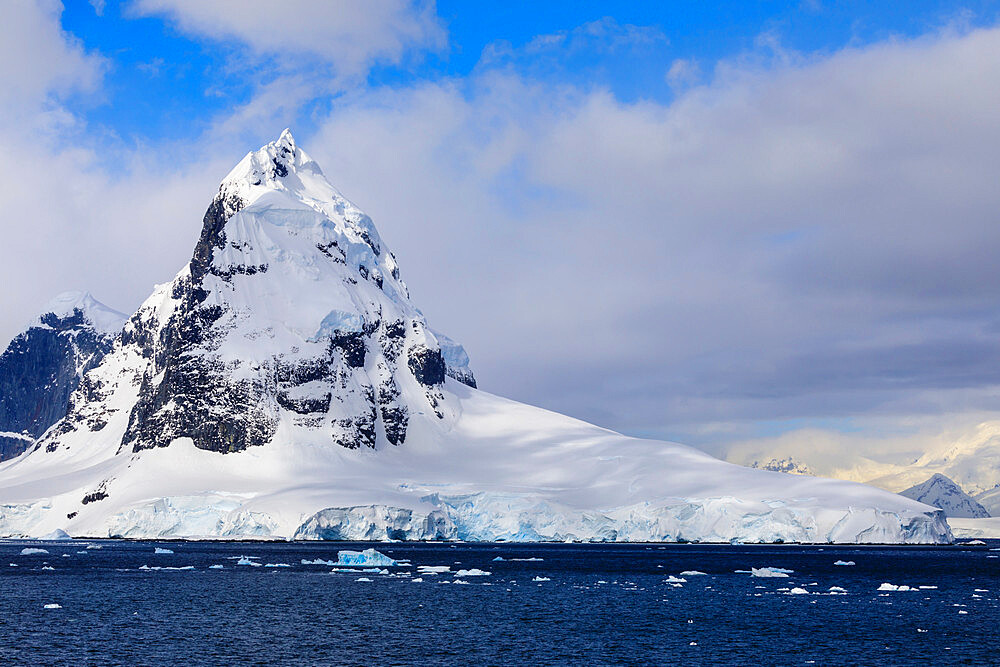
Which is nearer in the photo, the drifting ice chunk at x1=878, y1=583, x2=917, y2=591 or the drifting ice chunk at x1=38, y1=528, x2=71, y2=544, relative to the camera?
the drifting ice chunk at x1=878, y1=583, x2=917, y2=591

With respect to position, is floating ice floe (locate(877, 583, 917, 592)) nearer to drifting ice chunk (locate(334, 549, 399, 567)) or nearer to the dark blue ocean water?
the dark blue ocean water

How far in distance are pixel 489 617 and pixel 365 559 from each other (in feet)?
131

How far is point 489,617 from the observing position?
2304 inches

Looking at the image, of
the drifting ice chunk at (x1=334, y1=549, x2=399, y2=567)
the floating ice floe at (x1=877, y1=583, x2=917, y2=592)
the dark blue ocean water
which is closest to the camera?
the dark blue ocean water

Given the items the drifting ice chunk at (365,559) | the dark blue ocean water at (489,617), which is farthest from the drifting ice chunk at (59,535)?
the drifting ice chunk at (365,559)

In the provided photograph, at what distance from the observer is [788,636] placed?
170 feet

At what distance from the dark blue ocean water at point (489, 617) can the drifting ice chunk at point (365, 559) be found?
8.92 feet

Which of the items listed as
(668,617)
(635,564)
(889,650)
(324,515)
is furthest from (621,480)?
(889,650)

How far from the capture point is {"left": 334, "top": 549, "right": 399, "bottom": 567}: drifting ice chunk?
95812 millimetres

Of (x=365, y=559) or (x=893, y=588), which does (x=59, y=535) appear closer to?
(x=365, y=559)

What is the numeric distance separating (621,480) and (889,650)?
132 metres

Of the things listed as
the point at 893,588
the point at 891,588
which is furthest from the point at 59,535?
the point at 893,588

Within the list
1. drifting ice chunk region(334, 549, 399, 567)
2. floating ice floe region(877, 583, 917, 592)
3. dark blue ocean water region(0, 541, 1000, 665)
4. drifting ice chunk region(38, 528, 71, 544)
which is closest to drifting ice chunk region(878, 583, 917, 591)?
floating ice floe region(877, 583, 917, 592)

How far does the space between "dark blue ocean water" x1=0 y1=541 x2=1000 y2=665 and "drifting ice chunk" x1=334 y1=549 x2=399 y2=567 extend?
2718 millimetres
